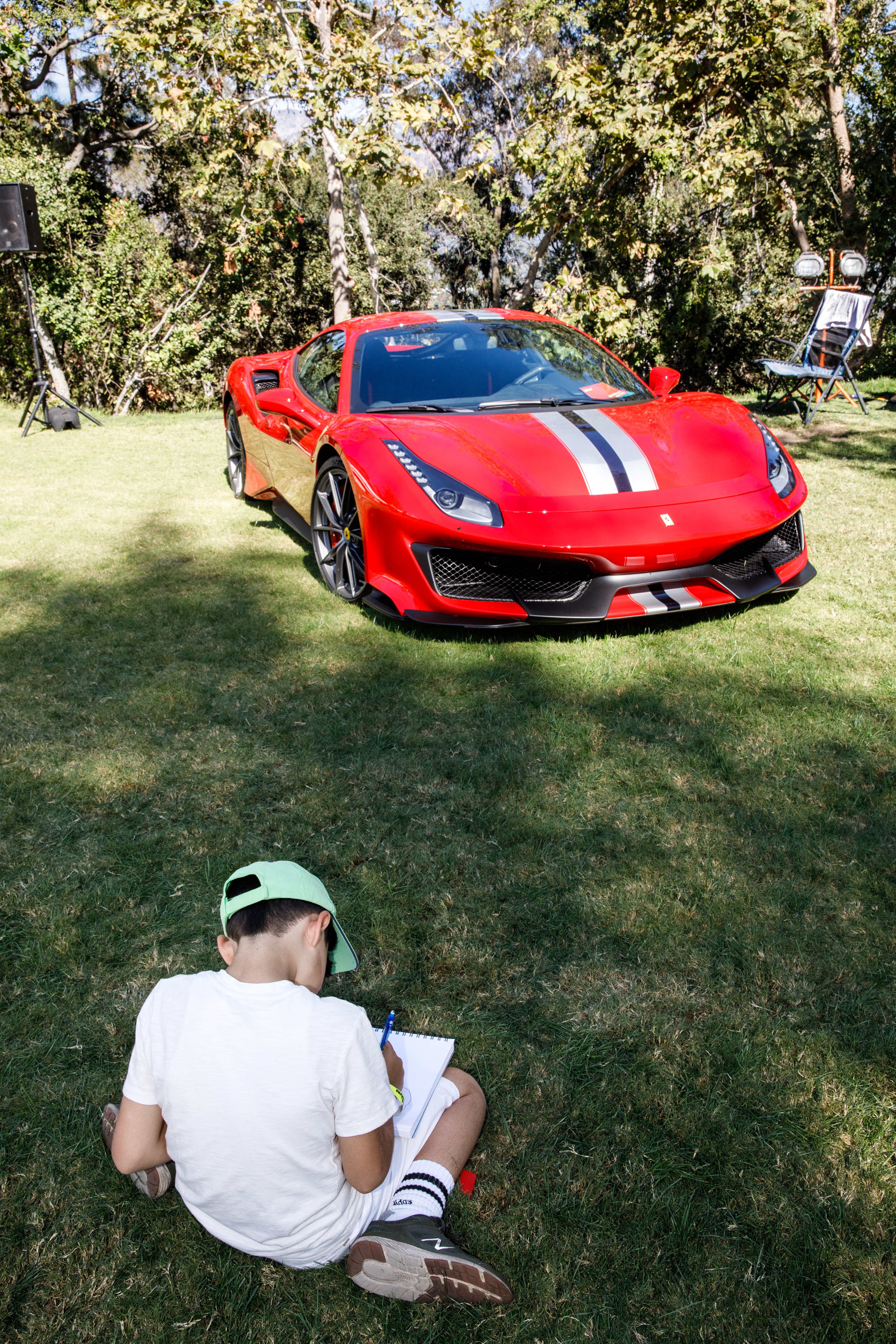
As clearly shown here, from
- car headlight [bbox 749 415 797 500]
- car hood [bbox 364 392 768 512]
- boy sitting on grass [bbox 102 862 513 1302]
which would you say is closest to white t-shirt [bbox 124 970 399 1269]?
boy sitting on grass [bbox 102 862 513 1302]

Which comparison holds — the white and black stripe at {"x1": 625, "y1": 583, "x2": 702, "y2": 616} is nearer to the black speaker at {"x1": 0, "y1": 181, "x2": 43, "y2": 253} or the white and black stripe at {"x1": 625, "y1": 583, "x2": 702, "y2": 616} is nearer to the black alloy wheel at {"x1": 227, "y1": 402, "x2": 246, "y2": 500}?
the black alloy wheel at {"x1": 227, "y1": 402, "x2": 246, "y2": 500}

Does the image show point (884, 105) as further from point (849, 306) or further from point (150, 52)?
point (150, 52)

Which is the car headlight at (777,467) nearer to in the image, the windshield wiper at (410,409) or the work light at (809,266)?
the windshield wiper at (410,409)

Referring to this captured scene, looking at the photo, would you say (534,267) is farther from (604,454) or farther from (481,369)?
(604,454)

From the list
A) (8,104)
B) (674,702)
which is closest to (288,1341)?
(674,702)

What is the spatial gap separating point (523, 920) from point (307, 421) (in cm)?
335

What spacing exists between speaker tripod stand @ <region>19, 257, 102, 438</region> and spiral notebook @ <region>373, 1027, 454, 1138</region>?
9512 mm

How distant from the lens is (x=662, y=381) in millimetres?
5070

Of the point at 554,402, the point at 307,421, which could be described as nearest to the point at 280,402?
the point at 307,421

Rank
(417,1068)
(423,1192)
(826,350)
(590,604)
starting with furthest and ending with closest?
1. (826,350)
2. (590,604)
3. (417,1068)
4. (423,1192)

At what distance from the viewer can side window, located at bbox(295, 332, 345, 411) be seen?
16.4ft

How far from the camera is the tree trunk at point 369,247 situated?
11.5 metres

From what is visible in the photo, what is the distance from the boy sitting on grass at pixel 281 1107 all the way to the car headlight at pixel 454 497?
7.93 ft

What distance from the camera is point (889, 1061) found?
6.52 ft
